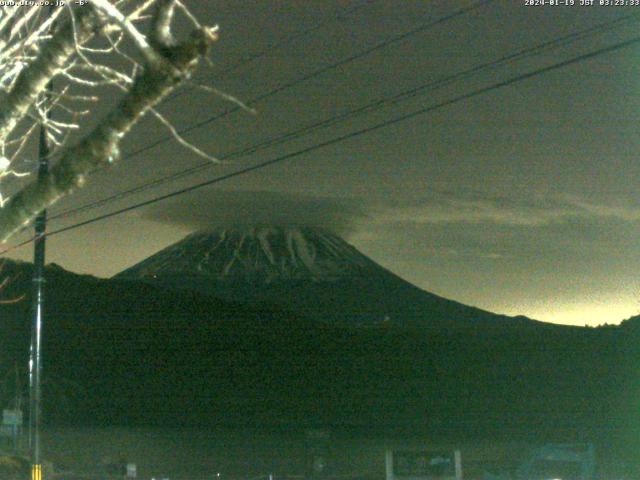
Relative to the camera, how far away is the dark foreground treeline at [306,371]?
70562 millimetres

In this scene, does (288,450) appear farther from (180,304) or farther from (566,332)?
(180,304)

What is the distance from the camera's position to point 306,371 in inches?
3541

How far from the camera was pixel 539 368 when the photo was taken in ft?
268

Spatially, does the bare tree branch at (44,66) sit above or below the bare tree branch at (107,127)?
above

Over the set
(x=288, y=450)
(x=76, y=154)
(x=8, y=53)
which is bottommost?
(x=288, y=450)

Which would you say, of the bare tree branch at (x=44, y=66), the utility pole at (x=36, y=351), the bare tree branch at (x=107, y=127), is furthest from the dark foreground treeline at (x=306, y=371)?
the bare tree branch at (x=107, y=127)

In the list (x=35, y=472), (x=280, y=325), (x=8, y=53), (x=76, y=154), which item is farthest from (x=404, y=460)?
(x=280, y=325)

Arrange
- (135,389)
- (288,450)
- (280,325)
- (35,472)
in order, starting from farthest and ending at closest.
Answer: (280,325) < (135,389) < (288,450) < (35,472)

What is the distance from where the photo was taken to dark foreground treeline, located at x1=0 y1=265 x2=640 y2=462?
70.6 meters

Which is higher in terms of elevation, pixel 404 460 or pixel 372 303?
pixel 372 303

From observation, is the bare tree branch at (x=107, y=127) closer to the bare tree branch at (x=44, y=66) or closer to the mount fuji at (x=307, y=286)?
the bare tree branch at (x=44, y=66)

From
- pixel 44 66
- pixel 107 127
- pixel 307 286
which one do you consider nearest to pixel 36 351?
pixel 44 66

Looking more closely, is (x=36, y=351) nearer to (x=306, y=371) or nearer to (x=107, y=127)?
(x=107, y=127)

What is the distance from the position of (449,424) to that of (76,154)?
7146 cm
